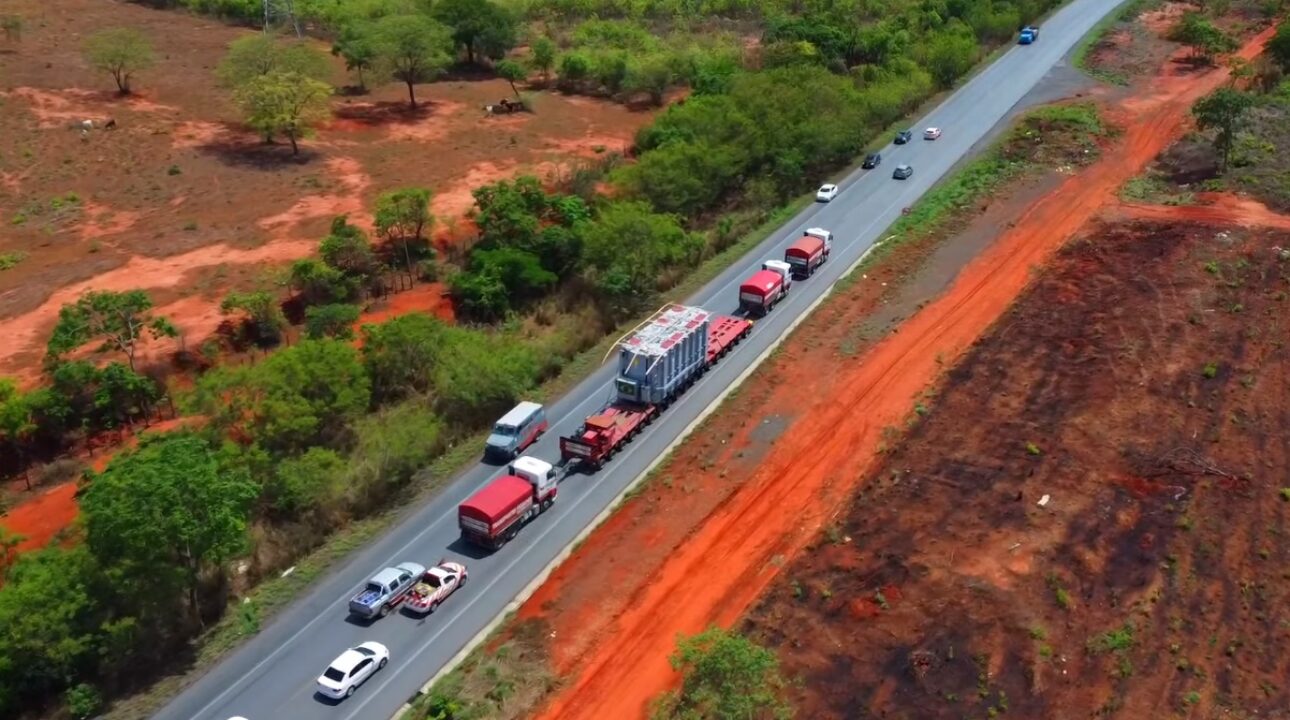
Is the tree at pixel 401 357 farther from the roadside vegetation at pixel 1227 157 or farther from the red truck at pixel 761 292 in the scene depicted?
the roadside vegetation at pixel 1227 157

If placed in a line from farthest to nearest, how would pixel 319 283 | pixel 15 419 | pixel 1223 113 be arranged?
1. pixel 1223 113
2. pixel 319 283
3. pixel 15 419

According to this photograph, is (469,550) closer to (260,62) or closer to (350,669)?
(350,669)

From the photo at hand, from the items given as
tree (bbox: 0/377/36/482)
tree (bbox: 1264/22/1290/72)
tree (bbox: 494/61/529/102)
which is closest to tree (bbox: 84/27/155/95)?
tree (bbox: 494/61/529/102)

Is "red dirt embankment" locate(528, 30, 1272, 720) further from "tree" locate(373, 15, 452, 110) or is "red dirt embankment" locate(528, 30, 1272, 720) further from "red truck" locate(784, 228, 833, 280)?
"tree" locate(373, 15, 452, 110)

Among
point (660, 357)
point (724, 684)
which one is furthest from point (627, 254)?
point (724, 684)

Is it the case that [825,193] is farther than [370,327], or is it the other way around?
[825,193]

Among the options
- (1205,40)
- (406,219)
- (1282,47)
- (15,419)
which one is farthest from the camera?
(1205,40)

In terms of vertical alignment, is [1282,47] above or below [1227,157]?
above
